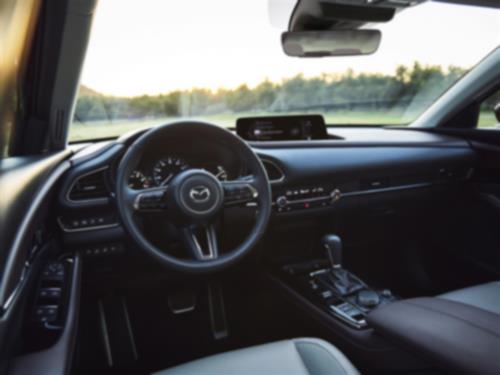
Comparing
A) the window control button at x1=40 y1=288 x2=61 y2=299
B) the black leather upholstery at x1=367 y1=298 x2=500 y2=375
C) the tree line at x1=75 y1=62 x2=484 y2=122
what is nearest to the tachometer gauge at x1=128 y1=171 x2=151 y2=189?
the tree line at x1=75 y1=62 x2=484 y2=122

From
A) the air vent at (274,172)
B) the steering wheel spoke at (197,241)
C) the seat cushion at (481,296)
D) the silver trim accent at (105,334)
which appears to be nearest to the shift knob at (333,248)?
the air vent at (274,172)

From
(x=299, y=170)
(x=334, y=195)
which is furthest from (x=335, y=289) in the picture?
(x=299, y=170)

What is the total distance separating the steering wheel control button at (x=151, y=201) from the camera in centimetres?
175

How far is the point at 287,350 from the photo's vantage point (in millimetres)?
1547

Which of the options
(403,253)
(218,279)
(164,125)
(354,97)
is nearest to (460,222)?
(403,253)

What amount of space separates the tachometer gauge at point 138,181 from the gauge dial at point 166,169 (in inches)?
1.5

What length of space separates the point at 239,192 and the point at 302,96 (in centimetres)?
116

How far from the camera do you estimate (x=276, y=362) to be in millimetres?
1484

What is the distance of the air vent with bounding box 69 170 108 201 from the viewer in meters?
1.95

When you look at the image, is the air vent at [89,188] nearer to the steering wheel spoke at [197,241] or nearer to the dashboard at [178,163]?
the dashboard at [178,163]

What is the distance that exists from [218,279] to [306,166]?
2.70 feet

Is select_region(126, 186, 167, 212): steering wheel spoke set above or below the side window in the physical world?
below

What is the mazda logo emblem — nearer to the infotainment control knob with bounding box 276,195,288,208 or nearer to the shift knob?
the infotainment control knob with bounding box 276,195,288,208

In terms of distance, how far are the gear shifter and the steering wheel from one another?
88cm
